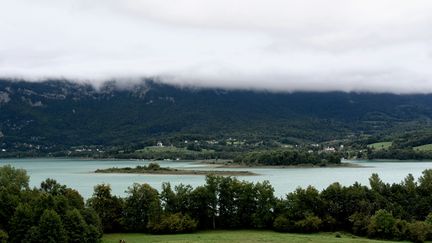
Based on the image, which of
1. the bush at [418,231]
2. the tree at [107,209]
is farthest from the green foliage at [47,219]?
the bush at [418,231]

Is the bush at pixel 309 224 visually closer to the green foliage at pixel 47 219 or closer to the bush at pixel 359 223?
the bush at pixel 359 223

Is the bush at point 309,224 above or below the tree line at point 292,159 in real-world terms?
below

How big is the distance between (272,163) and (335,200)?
130577 millimetres

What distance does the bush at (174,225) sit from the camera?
2244 inches

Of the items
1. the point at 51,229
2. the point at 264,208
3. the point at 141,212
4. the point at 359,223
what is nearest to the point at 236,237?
the point at 264,208

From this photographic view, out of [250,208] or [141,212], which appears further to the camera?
[250,208]

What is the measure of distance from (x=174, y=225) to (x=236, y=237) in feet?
24.3

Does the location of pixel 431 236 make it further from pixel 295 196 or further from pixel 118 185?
pixel 118 185

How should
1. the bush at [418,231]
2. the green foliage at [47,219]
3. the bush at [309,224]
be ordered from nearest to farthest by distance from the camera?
the green foliage at [47,219] → the bush at [418,231] → the bush at [309,224]

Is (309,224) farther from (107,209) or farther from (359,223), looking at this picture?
(107,209)

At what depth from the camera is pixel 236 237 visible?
5284 centimetres

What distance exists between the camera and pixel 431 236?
53.6 m

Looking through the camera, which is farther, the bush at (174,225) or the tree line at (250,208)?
the bush at (174,225)

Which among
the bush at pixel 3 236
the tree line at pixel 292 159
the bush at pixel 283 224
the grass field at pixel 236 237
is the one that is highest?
A: the tree line at pixel 292 159
